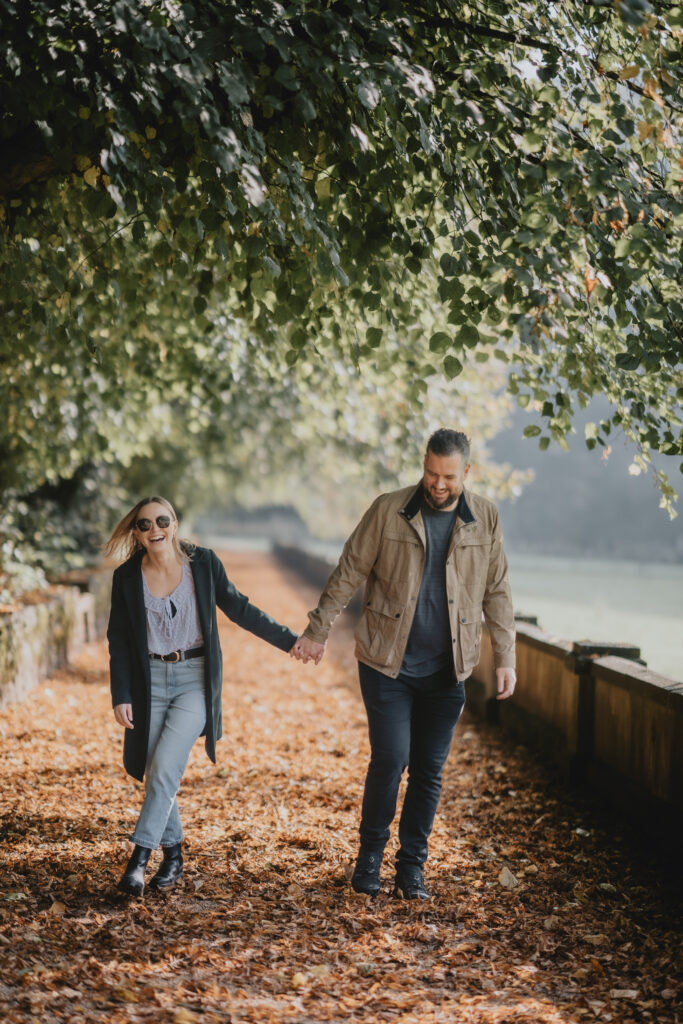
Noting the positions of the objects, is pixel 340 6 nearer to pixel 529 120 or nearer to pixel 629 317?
pixel 529 120

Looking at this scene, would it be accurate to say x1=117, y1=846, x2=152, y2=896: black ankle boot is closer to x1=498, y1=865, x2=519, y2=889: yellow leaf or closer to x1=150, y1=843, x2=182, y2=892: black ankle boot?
x1=150, y1=843, x2=182, y2=892: black ankle boot

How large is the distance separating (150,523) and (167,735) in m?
1.04

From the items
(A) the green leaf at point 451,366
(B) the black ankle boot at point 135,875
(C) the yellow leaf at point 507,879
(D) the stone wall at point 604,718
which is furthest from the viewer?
(D) the stone wall at point 604,718

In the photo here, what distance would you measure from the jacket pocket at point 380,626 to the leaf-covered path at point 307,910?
4.23ft

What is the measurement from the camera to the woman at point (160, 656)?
467cm

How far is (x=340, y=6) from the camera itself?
462 cm

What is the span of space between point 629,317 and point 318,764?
15.3 feet

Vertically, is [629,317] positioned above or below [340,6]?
below

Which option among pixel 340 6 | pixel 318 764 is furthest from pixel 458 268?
pixel 318 764

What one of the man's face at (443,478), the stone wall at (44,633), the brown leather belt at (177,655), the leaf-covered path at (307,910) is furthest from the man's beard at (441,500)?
the stone wall at (44,633)

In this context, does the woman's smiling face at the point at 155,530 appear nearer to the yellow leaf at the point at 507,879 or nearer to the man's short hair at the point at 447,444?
the man's short hair at the point at 447,444

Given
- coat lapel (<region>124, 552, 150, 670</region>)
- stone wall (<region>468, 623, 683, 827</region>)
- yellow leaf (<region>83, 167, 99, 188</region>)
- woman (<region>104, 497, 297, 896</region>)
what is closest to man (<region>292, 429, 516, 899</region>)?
woman (<region>104, 497, 297, 896</region>)

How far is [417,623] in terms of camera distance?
15.8 ft

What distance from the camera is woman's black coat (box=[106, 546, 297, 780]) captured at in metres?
4.72
